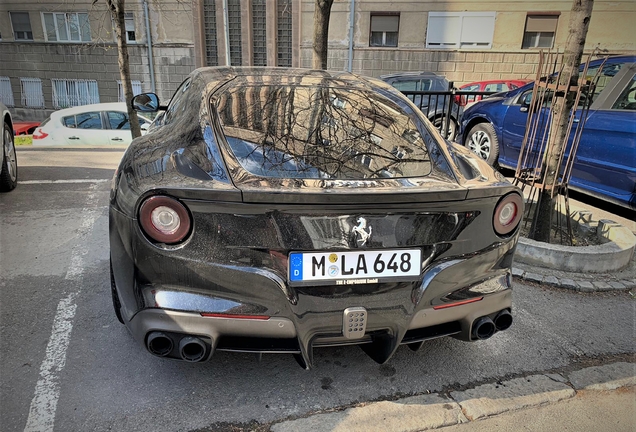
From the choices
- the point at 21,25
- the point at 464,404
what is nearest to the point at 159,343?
the point at 464,404

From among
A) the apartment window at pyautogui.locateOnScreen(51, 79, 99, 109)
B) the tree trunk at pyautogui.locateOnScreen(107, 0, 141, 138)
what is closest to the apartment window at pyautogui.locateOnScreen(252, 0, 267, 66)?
the apartment window at pyautogui.locateOnScreen(51, 79, 99, 109)

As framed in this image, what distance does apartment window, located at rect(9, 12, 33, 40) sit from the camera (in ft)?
68.8

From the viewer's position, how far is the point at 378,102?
2861 millimetres

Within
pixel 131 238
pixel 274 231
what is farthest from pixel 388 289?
pixel 131 238

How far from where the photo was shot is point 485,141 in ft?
21.8

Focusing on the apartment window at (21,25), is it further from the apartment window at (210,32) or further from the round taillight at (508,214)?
the round taillight at (508,214)

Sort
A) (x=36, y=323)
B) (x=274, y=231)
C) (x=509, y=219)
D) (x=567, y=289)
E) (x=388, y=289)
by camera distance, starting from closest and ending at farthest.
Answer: (x=274, y=231)
(x=388, y=289)
(x=509, y=219)
(x=36, y=323)
(x=567, y=289)

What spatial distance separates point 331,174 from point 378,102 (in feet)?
3.26

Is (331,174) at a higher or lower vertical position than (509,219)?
higher

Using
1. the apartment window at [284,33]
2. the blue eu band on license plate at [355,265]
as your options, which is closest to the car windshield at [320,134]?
the blue eu band on license plate at [355,265]

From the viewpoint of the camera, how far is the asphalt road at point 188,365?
2.14 metres

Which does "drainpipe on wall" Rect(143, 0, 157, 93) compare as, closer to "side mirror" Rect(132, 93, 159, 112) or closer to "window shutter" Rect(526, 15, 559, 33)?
"window shutter" Rect(526, 15, 559, 33)

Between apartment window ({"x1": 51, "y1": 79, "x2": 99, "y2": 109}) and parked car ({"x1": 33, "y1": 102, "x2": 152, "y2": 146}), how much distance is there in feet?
39.6

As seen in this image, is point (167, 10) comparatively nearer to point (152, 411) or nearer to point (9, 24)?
point (9, 24)
